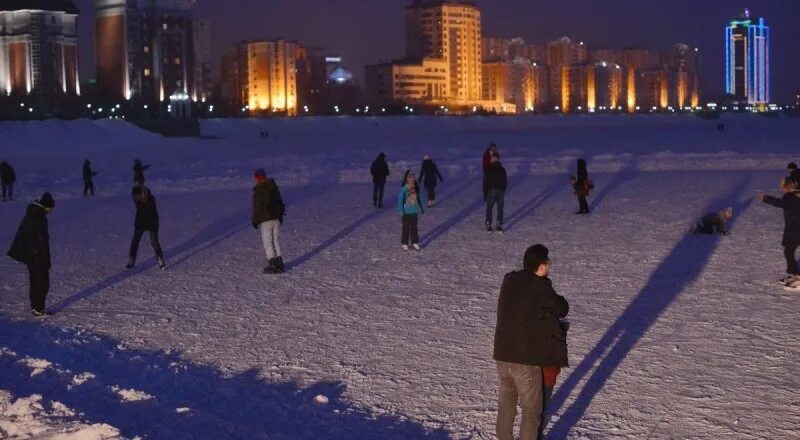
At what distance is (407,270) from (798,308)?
5296 mm

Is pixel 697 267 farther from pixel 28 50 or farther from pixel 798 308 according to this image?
pixel 28 50

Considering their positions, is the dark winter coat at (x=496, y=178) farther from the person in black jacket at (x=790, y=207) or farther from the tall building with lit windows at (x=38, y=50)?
the tall building with lit windows at (x=38, y=50)

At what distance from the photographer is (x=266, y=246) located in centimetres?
1347

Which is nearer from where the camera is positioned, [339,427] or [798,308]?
[339,427]

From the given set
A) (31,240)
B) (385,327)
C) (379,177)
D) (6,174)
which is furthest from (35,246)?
(6,174)

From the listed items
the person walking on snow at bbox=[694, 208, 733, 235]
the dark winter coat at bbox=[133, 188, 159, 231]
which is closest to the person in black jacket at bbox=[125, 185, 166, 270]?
the dark winter coat at bbox=[133, 188, 159, 231]

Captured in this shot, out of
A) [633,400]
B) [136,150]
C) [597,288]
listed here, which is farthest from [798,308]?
[136,150]

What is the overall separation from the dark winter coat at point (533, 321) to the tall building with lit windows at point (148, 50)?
125522 mm

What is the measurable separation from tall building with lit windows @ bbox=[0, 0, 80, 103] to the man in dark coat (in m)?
130

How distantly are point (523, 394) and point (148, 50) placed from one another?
425ft

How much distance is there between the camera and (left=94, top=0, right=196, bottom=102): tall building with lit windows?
127 metres

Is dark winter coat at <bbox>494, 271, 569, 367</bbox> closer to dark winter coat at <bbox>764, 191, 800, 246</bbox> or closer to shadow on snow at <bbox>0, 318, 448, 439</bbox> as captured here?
shadow on snow at <bbox>0, 318, 448, 439</bbox>

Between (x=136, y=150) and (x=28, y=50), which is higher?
(x=28, y=50)

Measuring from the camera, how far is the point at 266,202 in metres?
13.3
